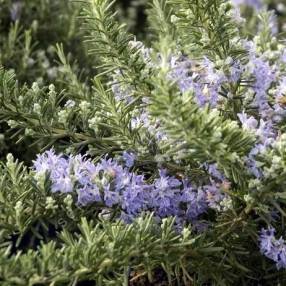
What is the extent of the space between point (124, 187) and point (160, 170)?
0.07 meters

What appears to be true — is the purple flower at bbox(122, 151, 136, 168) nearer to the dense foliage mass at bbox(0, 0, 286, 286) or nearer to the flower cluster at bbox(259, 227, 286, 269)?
the dense foliage mass at bbox(0, 0, 286, 286)

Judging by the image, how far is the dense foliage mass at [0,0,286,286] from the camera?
0.86m

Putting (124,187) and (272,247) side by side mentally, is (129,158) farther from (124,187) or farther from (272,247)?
(272,247)

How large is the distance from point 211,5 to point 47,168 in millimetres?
381

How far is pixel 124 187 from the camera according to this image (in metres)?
1.00

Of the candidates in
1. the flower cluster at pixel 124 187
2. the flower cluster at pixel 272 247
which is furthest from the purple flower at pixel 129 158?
the flower cluster at pixel 272 247

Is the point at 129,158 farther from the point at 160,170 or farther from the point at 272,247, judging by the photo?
the point at 272,247

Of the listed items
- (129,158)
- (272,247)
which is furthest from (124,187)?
(272,247)

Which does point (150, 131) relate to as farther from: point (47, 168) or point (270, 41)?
point (270, 41)

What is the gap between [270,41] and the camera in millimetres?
1466

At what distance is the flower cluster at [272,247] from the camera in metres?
0.98

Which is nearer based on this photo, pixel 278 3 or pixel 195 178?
pixel 195 178

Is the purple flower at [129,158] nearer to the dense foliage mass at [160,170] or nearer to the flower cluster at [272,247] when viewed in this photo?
the dense foliage mass at [160,170]

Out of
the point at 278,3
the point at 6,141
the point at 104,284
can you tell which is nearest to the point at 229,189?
the point at 104,284
